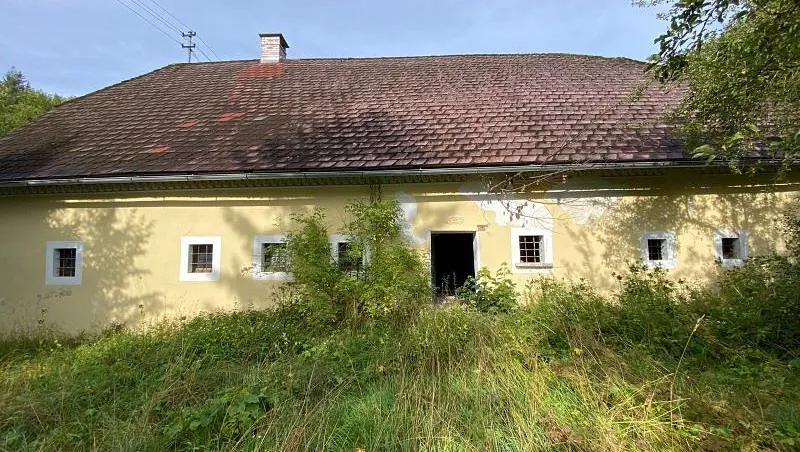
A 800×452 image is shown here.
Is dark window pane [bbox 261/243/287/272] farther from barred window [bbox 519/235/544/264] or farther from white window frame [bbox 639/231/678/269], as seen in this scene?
white window frame [bbox 639/231/678/269]

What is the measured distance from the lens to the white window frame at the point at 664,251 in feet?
24.5

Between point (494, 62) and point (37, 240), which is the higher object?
point (494, 62)

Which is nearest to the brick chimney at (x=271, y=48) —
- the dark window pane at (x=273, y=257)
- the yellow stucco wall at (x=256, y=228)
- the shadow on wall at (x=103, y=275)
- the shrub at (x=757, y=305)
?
the yellow stucco wall at (x=256, y=228)

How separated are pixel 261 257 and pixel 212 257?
0.95m

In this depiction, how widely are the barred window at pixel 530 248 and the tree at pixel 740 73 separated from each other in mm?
2763

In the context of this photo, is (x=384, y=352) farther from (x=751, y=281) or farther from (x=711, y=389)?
(x=751, y=281)

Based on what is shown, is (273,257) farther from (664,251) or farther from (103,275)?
(664,251)

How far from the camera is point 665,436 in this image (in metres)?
3.48

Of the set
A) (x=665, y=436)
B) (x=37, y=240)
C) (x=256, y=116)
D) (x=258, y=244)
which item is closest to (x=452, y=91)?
(x=256, y=116)

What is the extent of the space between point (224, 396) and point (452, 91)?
8.05 metres

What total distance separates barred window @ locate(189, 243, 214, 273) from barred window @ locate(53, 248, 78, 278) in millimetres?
2152

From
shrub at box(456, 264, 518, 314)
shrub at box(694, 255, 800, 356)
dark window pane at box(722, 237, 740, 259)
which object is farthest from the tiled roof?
shrub at box(694, 255, 800, 356)

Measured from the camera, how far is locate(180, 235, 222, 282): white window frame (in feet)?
26.2

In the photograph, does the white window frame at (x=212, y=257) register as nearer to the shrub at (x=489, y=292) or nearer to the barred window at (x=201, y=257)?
the barred window at (x=201, y=257)
